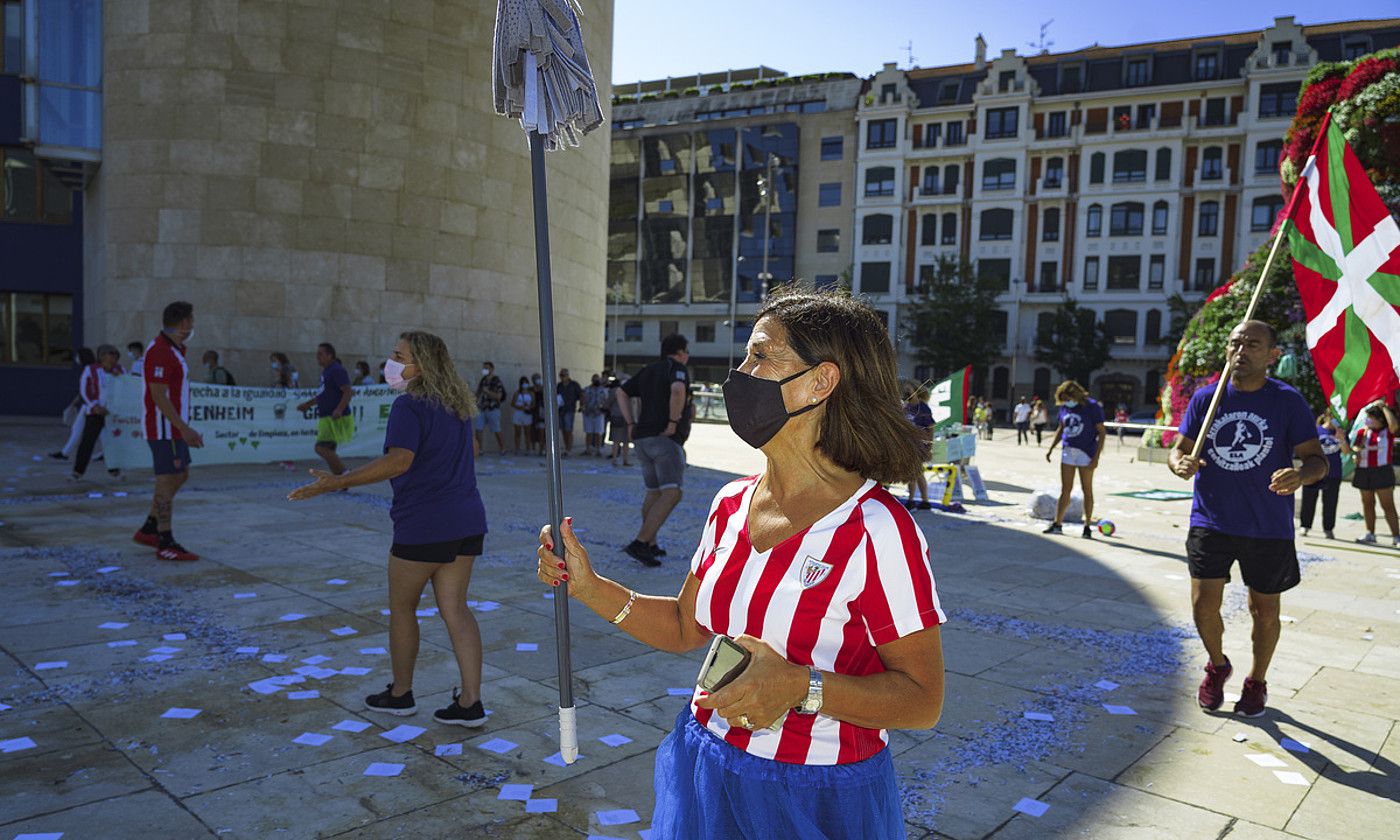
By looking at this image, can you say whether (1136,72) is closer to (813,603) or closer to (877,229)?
(877,229)

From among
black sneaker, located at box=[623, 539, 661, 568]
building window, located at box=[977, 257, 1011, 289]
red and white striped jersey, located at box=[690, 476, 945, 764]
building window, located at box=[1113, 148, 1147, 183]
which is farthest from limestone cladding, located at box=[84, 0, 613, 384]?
building window, located at box=[1113, 148, 1147, 183]

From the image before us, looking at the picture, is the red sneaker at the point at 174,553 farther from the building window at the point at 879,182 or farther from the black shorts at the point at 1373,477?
the building window at the point at 879,182

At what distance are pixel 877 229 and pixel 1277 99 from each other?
22249 millimetres

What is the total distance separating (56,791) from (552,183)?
57.2 ft

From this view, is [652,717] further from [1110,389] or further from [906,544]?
[1110,389]

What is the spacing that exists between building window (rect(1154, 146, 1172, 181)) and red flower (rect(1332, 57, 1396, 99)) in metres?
36.2

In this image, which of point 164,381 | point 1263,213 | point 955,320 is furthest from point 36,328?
point 1263,213

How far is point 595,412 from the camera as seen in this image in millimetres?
19531

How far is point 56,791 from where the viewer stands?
3605 millimetres

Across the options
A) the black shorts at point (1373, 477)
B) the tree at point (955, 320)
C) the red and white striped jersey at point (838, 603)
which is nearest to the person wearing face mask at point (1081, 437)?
the black shorts at point (1373, 477)

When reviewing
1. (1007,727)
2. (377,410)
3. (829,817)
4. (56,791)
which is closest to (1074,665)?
(1007,727)

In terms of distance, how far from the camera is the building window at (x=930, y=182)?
56325 millimetres

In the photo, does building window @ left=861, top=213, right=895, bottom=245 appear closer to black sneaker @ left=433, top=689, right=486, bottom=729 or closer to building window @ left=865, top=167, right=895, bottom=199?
building window @ left=865, top=167, right=895, bottom=199

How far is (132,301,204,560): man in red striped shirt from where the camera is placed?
7.61 m
